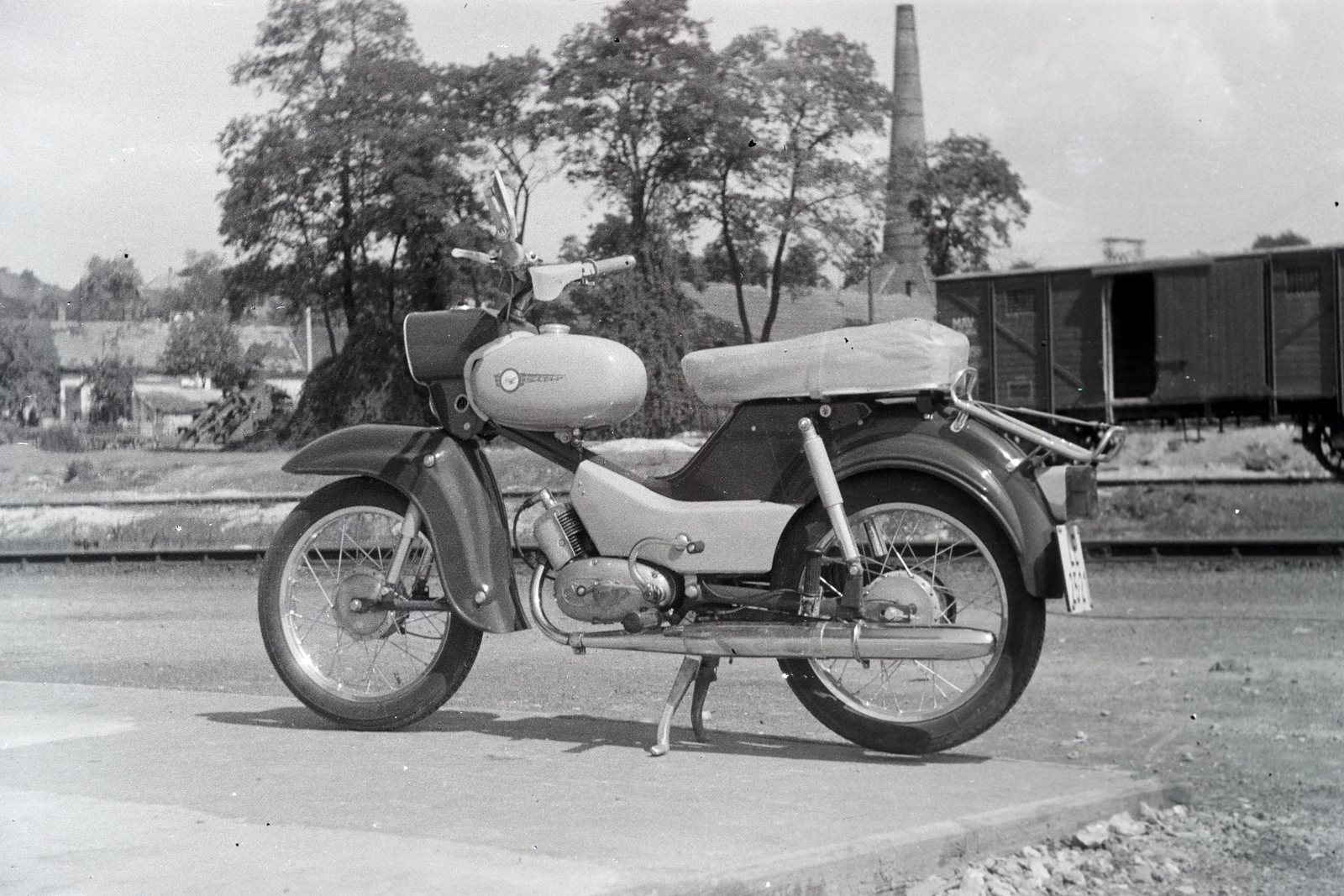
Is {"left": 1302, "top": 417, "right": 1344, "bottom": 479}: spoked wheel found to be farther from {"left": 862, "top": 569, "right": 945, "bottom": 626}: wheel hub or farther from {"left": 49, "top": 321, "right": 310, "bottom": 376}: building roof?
{"left": 862, "top": 569, "right": 945, "bottom": 626}: wheel hub

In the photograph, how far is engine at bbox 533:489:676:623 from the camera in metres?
4.13

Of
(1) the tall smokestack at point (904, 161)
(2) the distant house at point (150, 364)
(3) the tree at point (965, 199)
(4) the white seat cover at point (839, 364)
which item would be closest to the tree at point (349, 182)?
(2) the distant house at point (150, 364)

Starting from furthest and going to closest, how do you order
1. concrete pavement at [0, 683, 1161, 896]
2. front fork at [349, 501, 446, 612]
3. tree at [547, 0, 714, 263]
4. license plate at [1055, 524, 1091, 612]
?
tree at [547, 0, 714, 263] < front fork at [349, 501, 446, 612] < license plate at [1055, 524, 1091, 612] < concrete pavement at [0, 683, 1161, 896]

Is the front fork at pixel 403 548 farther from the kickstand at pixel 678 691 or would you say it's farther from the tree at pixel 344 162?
the tree at pixel 344 162

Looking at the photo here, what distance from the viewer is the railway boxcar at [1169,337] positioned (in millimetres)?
15906

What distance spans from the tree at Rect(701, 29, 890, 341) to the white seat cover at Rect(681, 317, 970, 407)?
202 inches

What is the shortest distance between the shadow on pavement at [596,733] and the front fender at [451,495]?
407 millimetres

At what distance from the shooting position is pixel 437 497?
4461mm

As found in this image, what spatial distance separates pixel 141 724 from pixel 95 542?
31.5 ft

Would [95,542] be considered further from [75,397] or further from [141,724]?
[141,724]

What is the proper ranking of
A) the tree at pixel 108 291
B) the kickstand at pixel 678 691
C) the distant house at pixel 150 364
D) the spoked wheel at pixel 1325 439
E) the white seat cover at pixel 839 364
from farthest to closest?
the spoked wheel at pixel 1325 439 → the distant house at pixel 150 364 → the tree at pixel 108 291 → the kickstand at pixel 678 691 → the white seat cover at pixel 839 364

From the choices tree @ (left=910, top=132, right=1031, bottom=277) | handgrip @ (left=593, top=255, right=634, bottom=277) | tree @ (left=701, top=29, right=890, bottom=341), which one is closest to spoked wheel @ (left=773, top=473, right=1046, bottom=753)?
handgrip @ (left=593, top=255, right=634, bottom=277)

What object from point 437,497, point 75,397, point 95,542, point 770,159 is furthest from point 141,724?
point 95,542

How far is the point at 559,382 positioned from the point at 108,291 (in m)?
7.44
